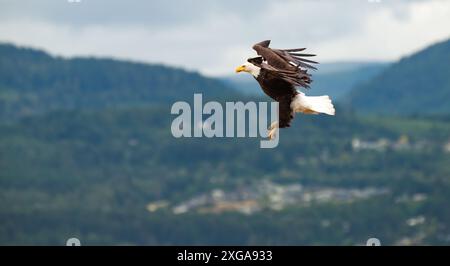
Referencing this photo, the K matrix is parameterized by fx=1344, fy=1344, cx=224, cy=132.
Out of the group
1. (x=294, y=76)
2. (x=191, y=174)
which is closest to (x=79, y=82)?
(x=191, y=174)

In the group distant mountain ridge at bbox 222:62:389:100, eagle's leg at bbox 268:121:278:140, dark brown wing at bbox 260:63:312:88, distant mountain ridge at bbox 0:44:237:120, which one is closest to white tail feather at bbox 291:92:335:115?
eagle's leg at bbox 268:121:278:140

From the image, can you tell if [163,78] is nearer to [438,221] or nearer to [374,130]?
[374,130]

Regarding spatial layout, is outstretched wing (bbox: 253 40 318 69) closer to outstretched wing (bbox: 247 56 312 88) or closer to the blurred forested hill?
outstretched wing (bbox: 247 56 312 88)

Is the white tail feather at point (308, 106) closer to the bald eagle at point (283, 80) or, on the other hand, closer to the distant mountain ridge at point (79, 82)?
the bald eagle at point (283, 80)

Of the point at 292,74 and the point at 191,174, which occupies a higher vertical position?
the point at 191,174

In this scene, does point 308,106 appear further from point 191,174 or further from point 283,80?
point 191,174

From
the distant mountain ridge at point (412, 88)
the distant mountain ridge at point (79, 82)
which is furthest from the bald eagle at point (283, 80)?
the distant mountain ridge at point (79, 82)

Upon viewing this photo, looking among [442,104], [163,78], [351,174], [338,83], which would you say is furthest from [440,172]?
[338,83]
